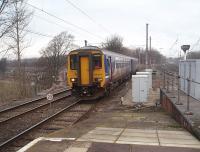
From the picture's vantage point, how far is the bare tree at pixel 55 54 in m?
48.0

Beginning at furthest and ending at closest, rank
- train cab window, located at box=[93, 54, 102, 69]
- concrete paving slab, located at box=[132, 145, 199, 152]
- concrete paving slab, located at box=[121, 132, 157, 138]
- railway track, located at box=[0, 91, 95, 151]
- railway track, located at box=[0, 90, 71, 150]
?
1. train cab window, located at box=[93, 54, 102, 69]
2. railway track, located at box=[0, 90, 71, 150]
3. railway track, located at box=[0, 91, 95, 151]
4. concrete paving slab, located at box=[121, 132, 157, 138]
5. concrete paving slab, located at box=[132, 145, 199, 152]

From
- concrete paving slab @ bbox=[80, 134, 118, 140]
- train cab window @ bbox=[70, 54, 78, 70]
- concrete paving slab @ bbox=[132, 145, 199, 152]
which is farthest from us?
train cab window @ bbox=[70, 54, 78, 70]

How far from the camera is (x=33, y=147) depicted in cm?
754

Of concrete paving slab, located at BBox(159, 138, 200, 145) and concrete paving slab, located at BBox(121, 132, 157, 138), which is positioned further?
concrete paving slab, located at BBox(121, 132, 157, 138)

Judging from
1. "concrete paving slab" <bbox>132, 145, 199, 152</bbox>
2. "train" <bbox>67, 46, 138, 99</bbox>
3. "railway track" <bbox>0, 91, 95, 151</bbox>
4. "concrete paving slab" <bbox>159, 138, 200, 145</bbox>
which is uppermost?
"train" <bbox>67, 46, 138, 99</bbox>

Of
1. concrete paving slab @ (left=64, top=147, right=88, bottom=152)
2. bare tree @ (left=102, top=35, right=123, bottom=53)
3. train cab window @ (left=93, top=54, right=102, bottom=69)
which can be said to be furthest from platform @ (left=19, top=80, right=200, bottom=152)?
bare tree @ (left=102, top=35, right=123, bottom=53)

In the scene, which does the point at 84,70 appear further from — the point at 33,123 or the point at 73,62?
the point at 33,123

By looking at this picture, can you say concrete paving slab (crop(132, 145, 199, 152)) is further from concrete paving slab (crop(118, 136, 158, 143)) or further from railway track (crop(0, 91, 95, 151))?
railway track (crop(0, 91, 95, 151))

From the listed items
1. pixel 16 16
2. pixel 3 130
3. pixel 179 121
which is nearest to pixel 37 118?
pixel 3 130

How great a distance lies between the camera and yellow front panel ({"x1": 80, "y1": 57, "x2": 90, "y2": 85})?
1922 cm

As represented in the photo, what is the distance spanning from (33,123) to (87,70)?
22.1 ft

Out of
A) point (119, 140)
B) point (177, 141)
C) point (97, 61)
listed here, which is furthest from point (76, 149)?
point (97, 61)

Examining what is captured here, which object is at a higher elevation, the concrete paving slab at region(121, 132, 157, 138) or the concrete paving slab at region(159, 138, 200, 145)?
the concrete paving slab at region(159, 138, 200, 145)

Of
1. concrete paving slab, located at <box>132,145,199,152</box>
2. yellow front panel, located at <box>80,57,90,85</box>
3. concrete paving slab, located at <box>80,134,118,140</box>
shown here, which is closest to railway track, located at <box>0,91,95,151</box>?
yellow front panel, located at <box>80,57,90,85</box>
